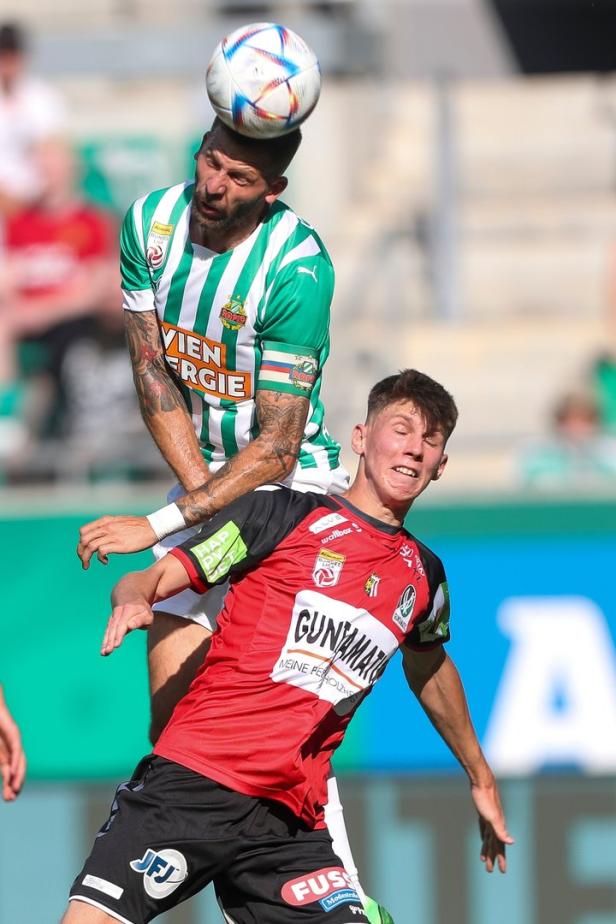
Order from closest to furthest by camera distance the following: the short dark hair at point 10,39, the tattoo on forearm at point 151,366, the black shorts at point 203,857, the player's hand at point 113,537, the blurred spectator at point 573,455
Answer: the player's hand at point 113,537 → the black shorts at point 203,857 → the tattoo on forearm at point 151,366 → the blurred spectator at point 573,455 → the short dark hair at point 10,39

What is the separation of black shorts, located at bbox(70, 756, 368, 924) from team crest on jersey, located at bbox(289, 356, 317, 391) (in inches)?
42.2

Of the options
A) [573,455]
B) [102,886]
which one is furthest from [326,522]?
[573,455]

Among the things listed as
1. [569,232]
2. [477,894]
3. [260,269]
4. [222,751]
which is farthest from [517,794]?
[569,232]

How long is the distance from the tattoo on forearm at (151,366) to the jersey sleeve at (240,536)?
0.40 metres

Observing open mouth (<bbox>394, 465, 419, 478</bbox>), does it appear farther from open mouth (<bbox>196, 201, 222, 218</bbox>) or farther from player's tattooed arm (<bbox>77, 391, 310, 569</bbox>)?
open mouth (<bbox>196, 201, 222, 218</bbox>)

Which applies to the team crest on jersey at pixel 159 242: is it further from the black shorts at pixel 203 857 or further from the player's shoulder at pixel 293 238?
the black shorts at pixel 203 857

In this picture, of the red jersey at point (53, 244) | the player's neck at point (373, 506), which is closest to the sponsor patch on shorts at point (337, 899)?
the player's neck at point (373, 506)

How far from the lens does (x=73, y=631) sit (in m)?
7.83

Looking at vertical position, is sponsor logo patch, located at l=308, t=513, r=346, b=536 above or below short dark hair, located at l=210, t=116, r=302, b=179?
below

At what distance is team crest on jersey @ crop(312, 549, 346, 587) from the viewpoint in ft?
14.1

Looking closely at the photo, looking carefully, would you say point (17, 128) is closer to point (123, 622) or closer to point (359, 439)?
point (359, 439)

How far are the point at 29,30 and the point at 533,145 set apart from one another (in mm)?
3791

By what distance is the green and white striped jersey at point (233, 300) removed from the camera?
438 centimetres

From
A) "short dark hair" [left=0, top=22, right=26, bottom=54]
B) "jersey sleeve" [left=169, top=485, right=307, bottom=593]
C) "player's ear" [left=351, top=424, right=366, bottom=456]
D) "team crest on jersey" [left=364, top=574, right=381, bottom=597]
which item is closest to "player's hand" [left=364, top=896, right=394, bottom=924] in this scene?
"team crest on jersey" [left=364, top=574, right=381, bottom=597]
